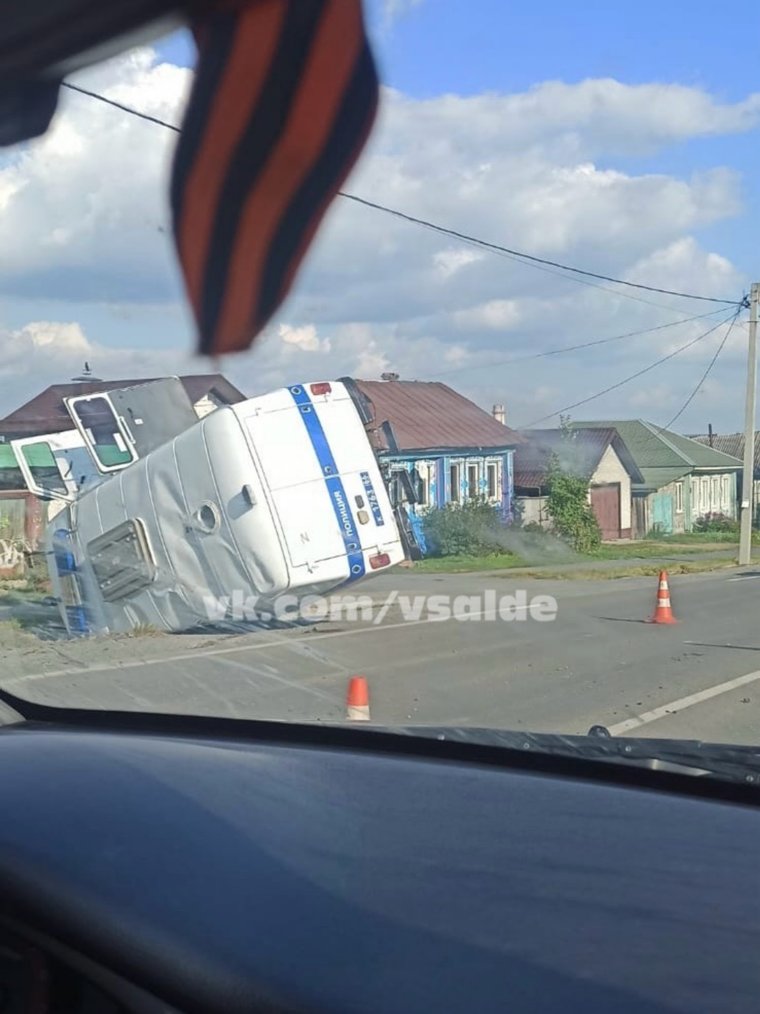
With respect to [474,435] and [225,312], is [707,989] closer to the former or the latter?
[225,312]

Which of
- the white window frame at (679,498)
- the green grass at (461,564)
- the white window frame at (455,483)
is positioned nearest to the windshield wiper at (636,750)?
the green grass at (461,564)

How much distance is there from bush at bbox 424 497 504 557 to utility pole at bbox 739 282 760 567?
10695 mm

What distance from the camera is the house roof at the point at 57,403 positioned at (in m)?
6.01

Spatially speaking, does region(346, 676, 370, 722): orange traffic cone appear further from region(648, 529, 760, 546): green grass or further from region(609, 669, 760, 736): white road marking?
region(648, 529, 760, 546): green grass

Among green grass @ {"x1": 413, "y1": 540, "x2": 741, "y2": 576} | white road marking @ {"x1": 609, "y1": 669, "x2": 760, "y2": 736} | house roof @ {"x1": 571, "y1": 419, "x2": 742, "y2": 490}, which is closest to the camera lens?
white road marking @ {"x1": 609, "y1": 669, "x2": 760, "y2": 736}

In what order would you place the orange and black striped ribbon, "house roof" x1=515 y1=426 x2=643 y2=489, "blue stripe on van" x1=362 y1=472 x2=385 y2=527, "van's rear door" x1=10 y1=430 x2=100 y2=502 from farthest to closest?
"house roof" x1=515 y1=426 x2=643 y2=489
"blue stripe on van" x1=362 y1=472 x2=385 y2=527
"van's rear door" x1=10 y1=430 x2=100 y2=502
the orange and black striped ribbon

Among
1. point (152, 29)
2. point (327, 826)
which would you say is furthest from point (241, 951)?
point (152, 29)

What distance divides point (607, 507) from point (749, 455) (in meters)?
10.0

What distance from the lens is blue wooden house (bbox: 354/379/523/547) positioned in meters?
9.16

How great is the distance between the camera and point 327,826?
2555 millimetres

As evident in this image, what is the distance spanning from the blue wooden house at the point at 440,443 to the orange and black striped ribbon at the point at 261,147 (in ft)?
16.5

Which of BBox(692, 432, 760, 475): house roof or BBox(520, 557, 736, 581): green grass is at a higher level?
BBox(692, 432, 760, 475): house roof

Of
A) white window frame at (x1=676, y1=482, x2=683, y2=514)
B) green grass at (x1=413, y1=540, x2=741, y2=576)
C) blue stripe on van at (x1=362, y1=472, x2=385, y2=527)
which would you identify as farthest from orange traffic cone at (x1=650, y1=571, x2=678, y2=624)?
white window frame at (x1=676, y1=482, x2=683, y2=514)

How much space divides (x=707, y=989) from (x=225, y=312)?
5.58 ft
